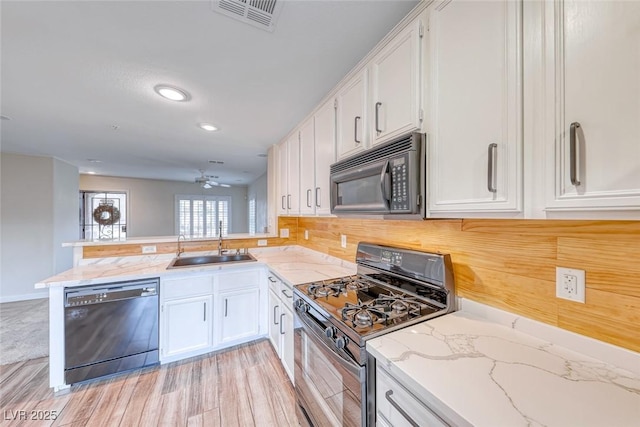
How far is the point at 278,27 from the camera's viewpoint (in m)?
1.25

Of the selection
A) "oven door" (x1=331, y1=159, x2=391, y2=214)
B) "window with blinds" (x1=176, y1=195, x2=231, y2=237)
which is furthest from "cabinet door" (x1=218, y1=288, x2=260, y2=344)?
"window with blinds" (x1=176, y1=195, x2=231, y2=237)

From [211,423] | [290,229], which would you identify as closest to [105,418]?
[211,423]

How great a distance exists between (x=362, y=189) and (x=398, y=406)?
1.00m

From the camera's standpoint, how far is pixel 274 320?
7.52 ft

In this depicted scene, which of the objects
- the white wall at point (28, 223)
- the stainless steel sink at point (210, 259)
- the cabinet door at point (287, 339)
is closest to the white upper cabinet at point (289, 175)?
the stainless steel sink at point (210, 259)

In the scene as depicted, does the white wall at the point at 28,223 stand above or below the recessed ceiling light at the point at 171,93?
below

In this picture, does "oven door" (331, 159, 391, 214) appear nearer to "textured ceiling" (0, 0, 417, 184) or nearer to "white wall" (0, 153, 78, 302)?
"textured ceiling" (0, 0, 417, 184)

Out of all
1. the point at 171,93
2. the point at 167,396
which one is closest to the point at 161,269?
the point at 167,396

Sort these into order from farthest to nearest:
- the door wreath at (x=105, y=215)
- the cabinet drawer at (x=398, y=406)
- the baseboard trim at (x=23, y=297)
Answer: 1. the door wreath at (x=105, y=215)
2. the baseboard trim at (x=23, y=297)
3. the cabinet drawer at (x=398, y=406)

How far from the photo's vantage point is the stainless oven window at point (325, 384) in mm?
1011

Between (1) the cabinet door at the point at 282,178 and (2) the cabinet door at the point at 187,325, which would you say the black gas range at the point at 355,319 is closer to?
(2) the cabinet door at the point at 187,325

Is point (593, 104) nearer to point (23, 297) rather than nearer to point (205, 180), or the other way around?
point (205, 180)

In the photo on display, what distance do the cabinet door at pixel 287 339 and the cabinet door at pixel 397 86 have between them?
1.44m

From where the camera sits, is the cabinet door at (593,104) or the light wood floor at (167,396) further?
the light wood floor at (167,396)
